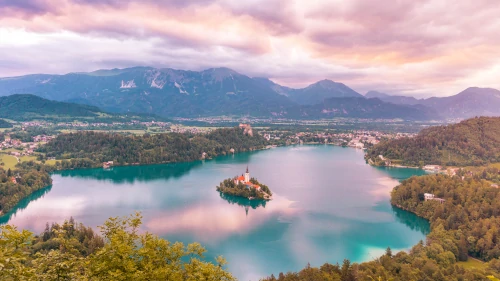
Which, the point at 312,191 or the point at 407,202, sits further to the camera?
the point at 312,191

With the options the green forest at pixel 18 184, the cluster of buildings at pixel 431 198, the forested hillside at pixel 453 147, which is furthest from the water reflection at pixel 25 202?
the forested hillside at pixel 453 147

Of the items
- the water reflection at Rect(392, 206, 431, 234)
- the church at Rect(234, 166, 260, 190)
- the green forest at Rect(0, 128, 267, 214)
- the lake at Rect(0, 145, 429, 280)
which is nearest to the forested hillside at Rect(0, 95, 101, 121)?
the green forest at Rect(0, 128, 267, 214)

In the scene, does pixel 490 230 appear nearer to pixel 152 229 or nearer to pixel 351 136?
pixel 152 229

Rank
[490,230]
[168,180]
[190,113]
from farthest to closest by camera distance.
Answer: [190,113], [168,180], [490,230]

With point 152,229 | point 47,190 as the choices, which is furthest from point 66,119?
point 152,229

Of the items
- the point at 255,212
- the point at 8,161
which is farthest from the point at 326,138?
the point at 8,161

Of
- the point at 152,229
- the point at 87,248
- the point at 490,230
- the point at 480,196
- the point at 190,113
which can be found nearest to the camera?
the point at 87,248

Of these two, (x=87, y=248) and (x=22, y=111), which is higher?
(x=22, y=111)
